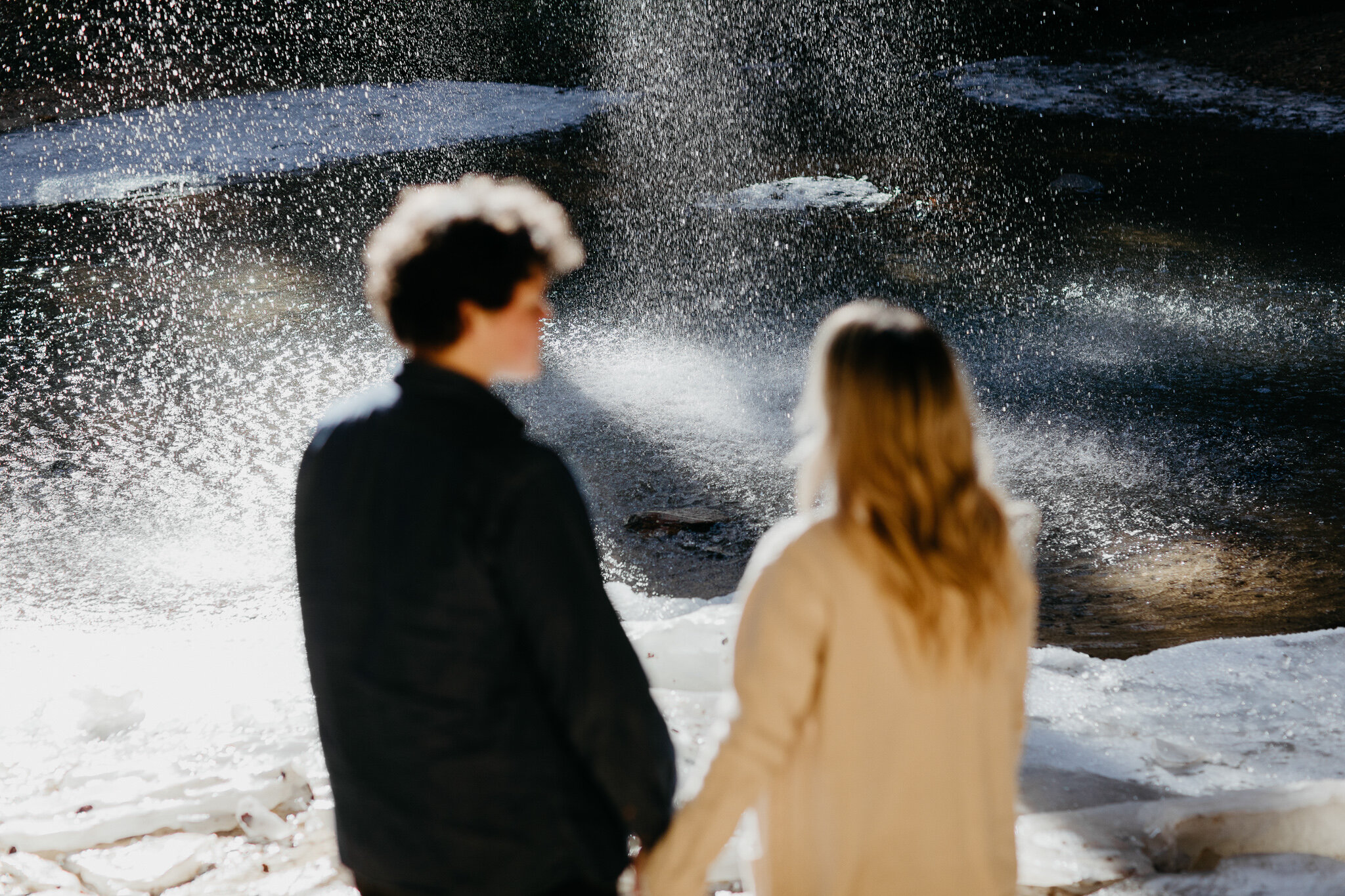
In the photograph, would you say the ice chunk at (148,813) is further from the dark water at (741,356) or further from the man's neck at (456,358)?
the man's neck at (456,358)

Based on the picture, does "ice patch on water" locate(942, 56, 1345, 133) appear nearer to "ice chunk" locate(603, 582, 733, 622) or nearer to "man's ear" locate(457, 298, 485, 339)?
"ice chunk" locate(603, 582, 733, 622)

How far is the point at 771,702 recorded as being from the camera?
1.42m

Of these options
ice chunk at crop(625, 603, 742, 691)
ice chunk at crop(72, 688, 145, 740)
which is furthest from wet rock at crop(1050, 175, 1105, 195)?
ice chunk at crop(72, 688, 145, 740)

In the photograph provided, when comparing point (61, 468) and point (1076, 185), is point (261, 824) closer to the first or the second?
point (61, 468)

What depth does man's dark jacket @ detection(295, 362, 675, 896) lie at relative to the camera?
134cm

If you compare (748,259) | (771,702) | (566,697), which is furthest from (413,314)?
(748,259)

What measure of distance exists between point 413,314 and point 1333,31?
874 inches

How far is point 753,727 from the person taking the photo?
144 centimetres

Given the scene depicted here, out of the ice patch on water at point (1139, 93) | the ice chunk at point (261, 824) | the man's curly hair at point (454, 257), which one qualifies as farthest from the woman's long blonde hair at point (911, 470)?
the ice patch on water at point (1139, 93)

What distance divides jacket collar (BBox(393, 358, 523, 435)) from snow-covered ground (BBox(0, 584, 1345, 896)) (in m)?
0.88

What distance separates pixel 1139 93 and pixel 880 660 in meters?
19.6

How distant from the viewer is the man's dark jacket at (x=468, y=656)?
1344mm

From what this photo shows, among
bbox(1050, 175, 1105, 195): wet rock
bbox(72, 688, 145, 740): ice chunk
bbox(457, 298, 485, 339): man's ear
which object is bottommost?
bbox(72, 688, 145, 740): ice chunk

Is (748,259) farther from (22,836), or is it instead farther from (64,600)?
(22,836)
